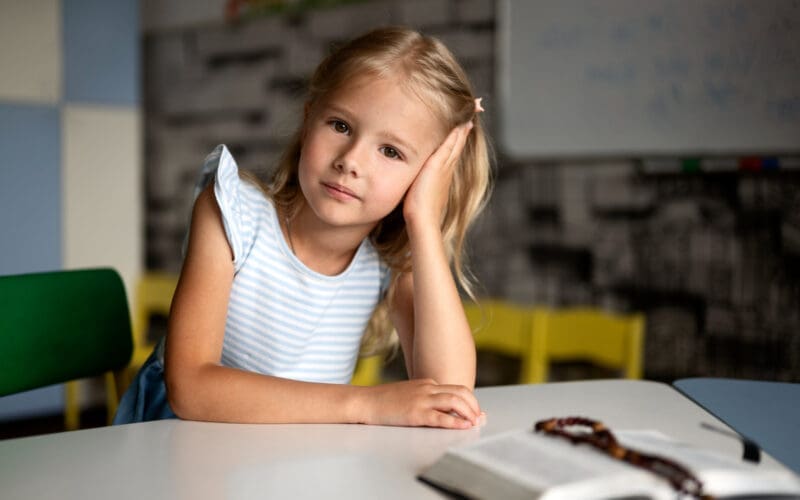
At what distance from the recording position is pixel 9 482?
727 mm

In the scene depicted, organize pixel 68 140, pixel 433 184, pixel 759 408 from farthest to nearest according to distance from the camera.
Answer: pixel 68 140 → pixel 433 184 → pixel 759 408

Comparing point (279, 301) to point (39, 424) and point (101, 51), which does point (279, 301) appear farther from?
point (101, 51)

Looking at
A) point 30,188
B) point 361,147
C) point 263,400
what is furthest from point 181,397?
point 30,188

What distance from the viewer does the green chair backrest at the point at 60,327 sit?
1208 mm

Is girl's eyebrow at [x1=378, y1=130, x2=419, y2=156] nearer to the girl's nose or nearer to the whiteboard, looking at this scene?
the girl's nose

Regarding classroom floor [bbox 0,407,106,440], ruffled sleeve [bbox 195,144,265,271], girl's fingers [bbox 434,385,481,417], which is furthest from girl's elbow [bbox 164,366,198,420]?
classroom floor [bbox 0,407,106,440]

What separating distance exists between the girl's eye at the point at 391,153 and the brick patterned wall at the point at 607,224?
299 millimetres

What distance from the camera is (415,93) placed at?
1.13 meters

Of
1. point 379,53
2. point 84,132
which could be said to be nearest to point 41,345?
point 379,53

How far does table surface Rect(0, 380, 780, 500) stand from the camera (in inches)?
27.9

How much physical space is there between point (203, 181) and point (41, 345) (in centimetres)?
36

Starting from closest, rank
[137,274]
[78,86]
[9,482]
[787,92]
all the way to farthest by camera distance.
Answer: [9,482], [787,92], [78,86], [137,274]

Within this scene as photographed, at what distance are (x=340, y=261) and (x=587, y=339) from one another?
94 centimetres

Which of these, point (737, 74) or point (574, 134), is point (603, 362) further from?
point (737, 74)
